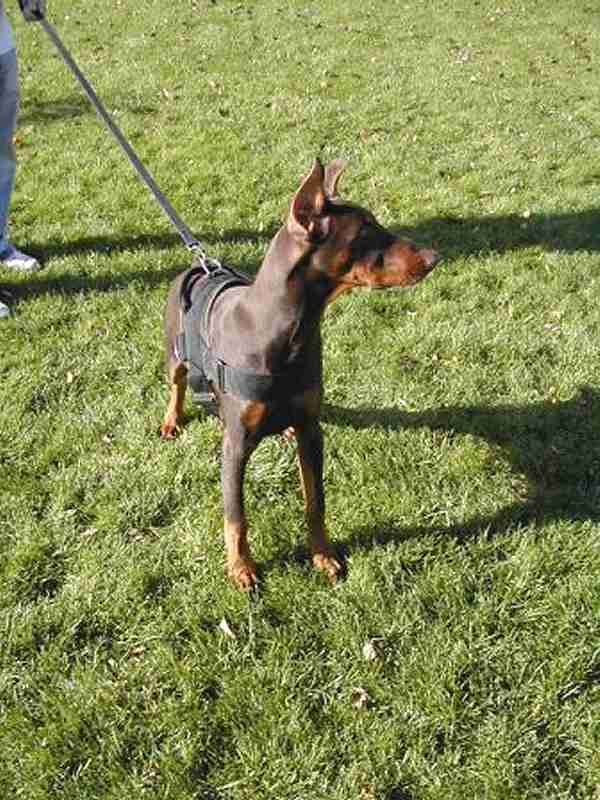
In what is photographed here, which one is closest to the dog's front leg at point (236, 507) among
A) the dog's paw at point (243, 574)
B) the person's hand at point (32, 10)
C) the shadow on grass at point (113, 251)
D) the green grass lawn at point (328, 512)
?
the dog's paw at point (243, 574)

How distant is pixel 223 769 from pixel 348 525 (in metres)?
1.29

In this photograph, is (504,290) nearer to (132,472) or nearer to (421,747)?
(132,472)

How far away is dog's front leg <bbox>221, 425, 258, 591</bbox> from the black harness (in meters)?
0.22

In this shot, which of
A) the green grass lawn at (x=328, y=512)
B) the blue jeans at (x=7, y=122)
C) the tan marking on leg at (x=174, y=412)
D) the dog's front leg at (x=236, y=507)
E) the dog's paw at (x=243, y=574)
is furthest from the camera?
the blue jeans at (x=7, y=122)

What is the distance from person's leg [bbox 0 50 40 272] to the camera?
493cm

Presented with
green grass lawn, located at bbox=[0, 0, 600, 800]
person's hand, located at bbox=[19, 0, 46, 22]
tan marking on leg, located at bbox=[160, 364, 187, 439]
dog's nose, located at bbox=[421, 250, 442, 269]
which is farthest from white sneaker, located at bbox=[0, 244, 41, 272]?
dog's nose, located at bbox=[421, 250, 442, 269]

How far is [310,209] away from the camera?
2.52m

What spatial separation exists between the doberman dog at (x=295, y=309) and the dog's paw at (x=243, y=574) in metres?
0.14

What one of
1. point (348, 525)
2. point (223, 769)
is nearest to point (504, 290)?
point (348, 525)

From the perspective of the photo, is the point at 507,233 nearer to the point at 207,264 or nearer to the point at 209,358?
the point at 207,264

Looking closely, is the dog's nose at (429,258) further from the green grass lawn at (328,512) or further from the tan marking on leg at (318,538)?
the green grass lawn at (328,512)

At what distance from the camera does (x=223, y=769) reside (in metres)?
2.64

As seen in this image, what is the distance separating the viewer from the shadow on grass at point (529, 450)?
3547 millimetres

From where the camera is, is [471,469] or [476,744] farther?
[471,469]
